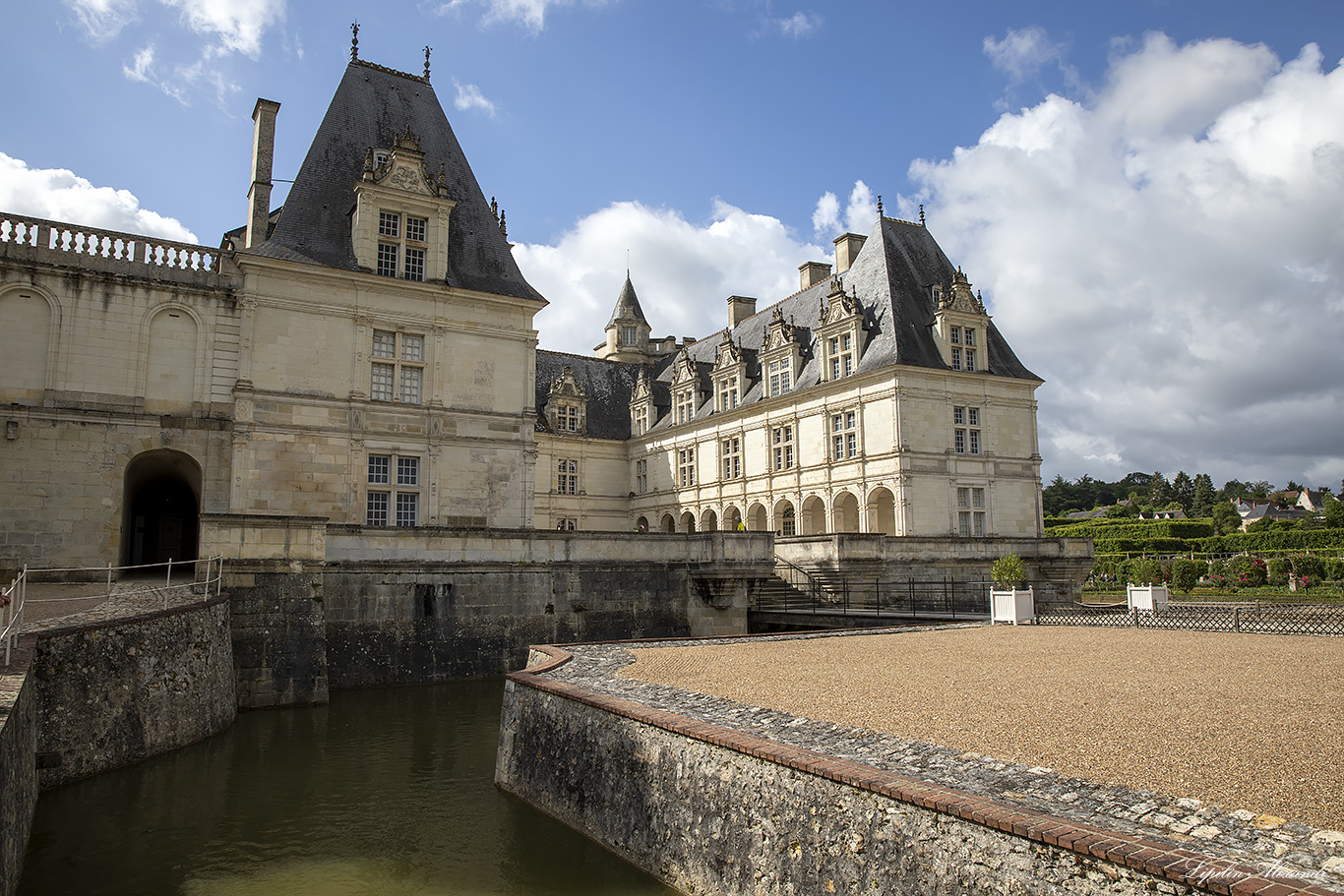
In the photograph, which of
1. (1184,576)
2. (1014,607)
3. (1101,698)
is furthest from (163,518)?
(1184,576)

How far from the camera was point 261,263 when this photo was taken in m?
22.5

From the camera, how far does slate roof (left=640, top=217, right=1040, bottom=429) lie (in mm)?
33781

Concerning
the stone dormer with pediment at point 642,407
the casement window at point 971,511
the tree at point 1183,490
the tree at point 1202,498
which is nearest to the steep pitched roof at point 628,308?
the stone dormer with pediment at point 642,407

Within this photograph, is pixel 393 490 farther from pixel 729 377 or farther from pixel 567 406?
pixel 567 406

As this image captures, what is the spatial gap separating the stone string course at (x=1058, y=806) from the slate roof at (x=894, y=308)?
26.7 metres

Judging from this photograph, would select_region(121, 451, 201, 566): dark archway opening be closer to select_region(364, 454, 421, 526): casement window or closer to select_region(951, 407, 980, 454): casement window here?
select_region(364, 454, 421, 526): casement window

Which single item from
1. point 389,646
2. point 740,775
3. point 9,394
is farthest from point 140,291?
point 740,775

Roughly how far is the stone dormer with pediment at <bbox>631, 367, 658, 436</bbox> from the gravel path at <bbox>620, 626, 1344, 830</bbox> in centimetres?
3248

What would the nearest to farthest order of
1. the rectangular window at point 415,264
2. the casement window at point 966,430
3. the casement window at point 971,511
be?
the rectangular window at point 415,264 → the casement window at point 971,511 → the casement window at point 966,430

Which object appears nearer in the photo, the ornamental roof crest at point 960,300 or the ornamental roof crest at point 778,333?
the ornamental roof crest at point 960,300

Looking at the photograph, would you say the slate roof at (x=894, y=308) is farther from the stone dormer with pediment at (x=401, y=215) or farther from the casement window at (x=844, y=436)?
the stone dormer with pediment at (x=401, y=215)

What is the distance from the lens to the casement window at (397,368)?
943 inches

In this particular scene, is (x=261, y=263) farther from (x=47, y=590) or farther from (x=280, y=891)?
(x=280, y=891)

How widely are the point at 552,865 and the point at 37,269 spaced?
20.2 metres
